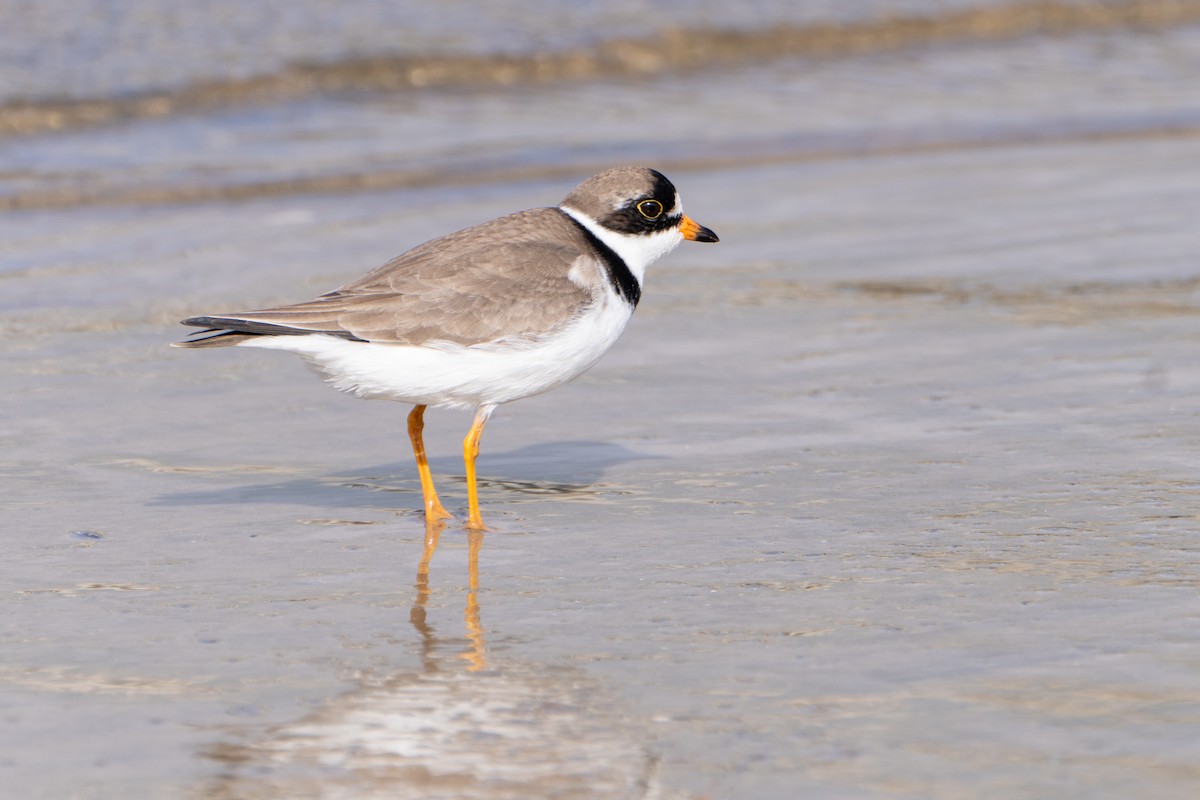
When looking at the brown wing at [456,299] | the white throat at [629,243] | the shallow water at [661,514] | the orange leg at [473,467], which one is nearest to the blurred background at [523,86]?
the shallow water at [661,514]

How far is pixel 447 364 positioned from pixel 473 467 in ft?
1.36

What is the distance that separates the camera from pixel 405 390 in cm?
589

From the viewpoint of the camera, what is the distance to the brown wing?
5816mm

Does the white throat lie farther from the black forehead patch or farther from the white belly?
the white belly

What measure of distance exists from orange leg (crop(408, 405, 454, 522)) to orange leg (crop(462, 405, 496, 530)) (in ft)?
0.33

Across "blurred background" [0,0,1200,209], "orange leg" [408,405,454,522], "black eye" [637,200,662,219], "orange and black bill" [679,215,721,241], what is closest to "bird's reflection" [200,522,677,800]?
"orange leg" [408,405,454,522]

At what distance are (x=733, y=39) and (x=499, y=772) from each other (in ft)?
42.1

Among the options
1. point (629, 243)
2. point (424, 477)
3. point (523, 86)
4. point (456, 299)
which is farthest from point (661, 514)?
point (523, 86)

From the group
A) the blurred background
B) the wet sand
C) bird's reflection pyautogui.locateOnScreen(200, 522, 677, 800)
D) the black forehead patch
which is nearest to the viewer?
bird's reflection pyautogui.locateOnScreen(200, 522, 677, 800)

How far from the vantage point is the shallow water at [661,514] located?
13.1 ft

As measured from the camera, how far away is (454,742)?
4.01 m

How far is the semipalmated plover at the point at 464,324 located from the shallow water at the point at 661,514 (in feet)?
1.47

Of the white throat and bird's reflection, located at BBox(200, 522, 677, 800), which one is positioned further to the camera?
the white throat

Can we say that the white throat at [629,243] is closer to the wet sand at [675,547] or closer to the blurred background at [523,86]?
the wet sand at [675,547]
